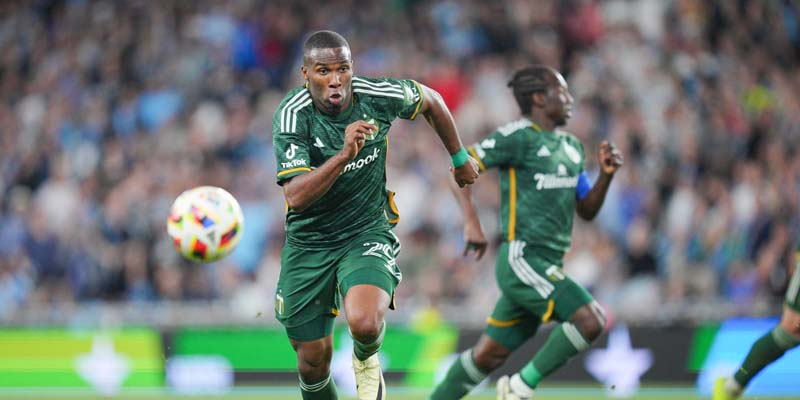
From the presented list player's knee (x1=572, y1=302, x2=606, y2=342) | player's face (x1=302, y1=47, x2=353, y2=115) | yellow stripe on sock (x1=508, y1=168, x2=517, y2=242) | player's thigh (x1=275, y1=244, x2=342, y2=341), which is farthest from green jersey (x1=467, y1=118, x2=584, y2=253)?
player's face (x1=302, y1=47, x2=353, y2=115)

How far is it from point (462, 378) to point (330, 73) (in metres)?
2.61

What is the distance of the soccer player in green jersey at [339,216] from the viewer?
21.4 ft

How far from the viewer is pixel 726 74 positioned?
1446 centimetres

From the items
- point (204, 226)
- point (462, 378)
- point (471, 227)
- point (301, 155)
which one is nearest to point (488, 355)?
point (462, 378)

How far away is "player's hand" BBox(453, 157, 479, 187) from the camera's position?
7.03 meters

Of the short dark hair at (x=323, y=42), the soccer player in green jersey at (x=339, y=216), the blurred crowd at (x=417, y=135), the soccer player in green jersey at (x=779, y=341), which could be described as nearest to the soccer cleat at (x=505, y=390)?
the soccer player in green jersey at (x=339, y=216)

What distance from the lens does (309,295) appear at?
22.3 ft

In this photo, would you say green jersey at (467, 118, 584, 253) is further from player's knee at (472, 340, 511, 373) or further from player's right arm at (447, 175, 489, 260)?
player's knee at (472, 340, 511, 373)

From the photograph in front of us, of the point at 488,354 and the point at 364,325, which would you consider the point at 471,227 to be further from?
the point at 364,325

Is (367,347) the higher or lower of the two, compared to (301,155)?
lower

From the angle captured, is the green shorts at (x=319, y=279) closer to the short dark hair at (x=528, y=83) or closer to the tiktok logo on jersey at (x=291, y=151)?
the tiktok logo on jersey at (x=291, y=151)

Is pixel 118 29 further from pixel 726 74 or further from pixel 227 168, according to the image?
pixel 726 74

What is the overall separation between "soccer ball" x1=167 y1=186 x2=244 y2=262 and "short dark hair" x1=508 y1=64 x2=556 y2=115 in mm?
2270

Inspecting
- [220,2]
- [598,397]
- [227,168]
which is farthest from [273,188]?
[598,397]
